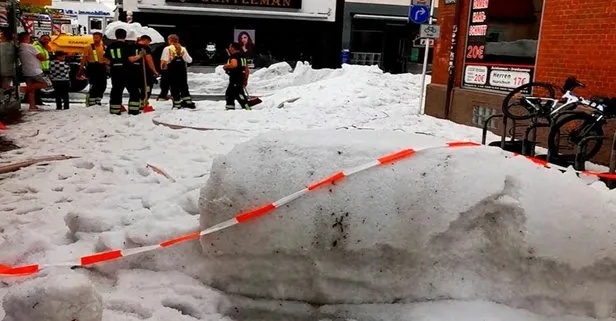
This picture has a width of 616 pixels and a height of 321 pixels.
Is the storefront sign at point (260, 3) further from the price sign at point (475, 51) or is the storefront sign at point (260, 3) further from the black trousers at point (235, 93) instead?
the price sign at point (475, 51)

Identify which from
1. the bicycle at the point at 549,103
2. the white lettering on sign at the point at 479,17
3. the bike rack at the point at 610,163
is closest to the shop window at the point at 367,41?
the white lettering on sign at the point at 479,17

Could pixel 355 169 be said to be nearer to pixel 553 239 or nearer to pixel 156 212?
pixel 553 239

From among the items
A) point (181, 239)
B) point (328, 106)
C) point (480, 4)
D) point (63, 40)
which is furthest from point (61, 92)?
point (181, 239)

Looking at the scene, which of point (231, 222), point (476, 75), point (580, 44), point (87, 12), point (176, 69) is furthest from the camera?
point (87, 12)

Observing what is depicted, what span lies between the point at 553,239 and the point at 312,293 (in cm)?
146

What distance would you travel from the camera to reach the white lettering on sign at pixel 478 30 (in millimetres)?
11406

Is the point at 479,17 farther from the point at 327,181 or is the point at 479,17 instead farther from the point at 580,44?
the point at 327,181

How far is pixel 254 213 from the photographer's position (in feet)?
11.6

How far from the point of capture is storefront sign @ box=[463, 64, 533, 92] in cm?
1040

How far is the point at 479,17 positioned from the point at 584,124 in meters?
4.78

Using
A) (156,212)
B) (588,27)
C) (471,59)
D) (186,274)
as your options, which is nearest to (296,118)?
(471,59)

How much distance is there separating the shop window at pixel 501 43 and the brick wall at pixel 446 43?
5.9 inches

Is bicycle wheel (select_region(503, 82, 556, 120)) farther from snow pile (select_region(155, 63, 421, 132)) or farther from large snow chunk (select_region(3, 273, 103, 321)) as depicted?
large snow chunk (select_region(3, 273, 103, 321))

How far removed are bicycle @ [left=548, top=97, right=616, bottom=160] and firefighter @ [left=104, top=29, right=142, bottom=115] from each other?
26.9 feet
